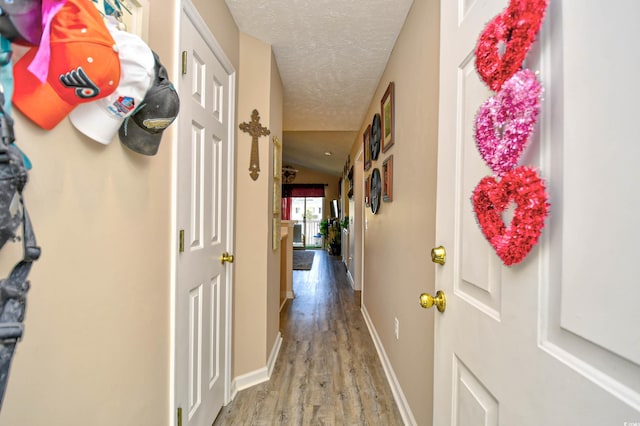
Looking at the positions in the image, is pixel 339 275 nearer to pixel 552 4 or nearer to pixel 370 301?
pixel 370 301

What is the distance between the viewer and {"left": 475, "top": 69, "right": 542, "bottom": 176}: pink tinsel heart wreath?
485 mm

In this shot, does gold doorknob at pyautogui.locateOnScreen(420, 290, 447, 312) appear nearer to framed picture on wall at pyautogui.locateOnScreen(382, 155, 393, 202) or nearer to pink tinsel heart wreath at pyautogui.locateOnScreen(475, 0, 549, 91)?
pink tinsel heart wreath at pyautogui.locateOnScreen(475, 0, 549, 91)

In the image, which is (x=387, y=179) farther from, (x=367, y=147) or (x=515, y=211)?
(x=515, y=211)

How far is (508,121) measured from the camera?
52 cm

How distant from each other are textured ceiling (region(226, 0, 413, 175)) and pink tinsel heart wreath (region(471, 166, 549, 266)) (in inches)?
60.5

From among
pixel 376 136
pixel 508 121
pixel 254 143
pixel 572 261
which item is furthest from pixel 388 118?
pixel 572 261

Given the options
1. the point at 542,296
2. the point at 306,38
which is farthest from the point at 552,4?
the point at 306,38

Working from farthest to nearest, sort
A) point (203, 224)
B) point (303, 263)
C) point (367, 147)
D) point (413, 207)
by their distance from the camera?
1. point (303, 263)
2. point (367, 147)
3. point (413, 207)
4. point (203, 224)

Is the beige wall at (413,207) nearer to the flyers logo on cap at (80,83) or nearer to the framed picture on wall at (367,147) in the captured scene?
the framed picture on wall at (367,147)

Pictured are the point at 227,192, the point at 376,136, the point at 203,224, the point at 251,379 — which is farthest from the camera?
the point at 376,136

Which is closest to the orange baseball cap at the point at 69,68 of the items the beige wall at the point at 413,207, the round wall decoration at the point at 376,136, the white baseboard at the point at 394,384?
the beige wall at the point at 413,207

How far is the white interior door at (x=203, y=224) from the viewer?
123cm

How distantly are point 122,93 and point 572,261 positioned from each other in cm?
92

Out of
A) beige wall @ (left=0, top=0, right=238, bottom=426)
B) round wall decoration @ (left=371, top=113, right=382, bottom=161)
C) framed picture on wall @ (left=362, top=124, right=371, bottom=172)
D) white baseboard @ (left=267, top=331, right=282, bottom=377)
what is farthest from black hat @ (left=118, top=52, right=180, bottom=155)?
framed picture on wall @ (left=362, top=124, right=371, bottom=172)
